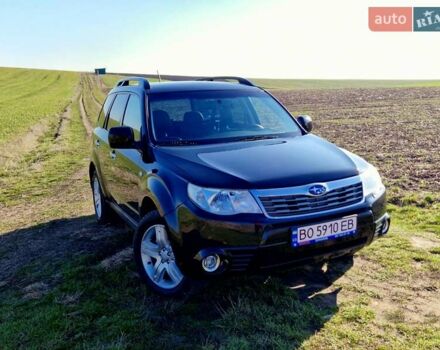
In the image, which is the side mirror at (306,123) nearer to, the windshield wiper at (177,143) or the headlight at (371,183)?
the headlight at (371,183)

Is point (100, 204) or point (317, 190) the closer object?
point (317, 190)

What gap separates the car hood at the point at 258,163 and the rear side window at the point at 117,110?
1.53m

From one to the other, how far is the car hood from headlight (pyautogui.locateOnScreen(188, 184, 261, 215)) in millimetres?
52

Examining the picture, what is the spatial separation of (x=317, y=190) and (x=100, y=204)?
3.91 meters

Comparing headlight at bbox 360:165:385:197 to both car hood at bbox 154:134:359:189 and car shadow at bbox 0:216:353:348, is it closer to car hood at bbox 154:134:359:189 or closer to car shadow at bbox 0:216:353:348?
car hood at bbox 154:134:359:189

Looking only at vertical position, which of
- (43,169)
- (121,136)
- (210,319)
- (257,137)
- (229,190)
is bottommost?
(210,319)

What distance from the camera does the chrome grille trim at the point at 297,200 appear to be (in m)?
3.43

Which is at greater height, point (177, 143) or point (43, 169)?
point (177, 143)

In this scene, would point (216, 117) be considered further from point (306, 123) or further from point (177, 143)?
point (306, 123)

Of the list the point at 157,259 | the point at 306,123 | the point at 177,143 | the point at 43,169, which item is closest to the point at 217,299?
the point at 157,259

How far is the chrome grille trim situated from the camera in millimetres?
3434

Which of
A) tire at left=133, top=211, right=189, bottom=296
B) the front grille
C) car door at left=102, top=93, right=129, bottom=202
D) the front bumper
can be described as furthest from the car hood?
car door at left=102, top=93, right=129, bottom=202

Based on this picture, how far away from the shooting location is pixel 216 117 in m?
4.93

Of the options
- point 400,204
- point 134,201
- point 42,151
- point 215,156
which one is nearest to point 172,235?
point 215,156
